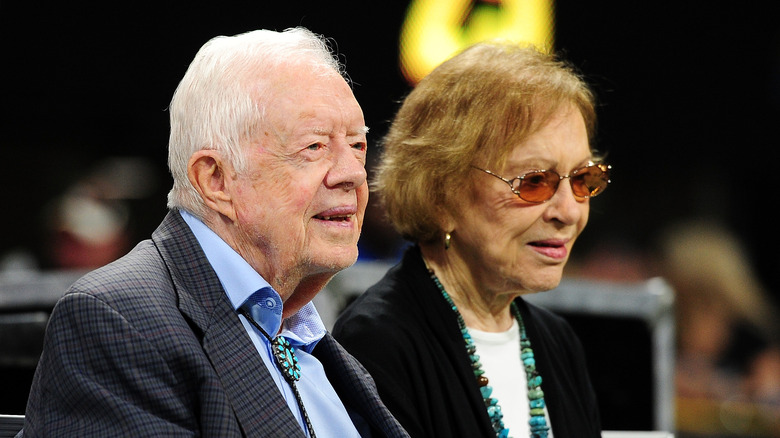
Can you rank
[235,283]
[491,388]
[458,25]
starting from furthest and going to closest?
[458,25] → [491,388] → [235,283]

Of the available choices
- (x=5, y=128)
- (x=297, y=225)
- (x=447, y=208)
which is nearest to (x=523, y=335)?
(x=447, y=208)

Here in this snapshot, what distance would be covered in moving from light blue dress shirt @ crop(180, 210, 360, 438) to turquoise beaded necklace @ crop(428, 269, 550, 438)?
0.55 m

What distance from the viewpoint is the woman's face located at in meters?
2.38

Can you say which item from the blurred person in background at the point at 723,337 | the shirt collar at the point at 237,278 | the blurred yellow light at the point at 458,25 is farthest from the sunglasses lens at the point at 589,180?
the blurred yellow light at the point at 458,25

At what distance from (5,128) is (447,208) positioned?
477 centimetres

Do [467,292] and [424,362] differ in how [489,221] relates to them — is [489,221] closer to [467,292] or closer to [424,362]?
[467,292]

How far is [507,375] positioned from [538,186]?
0.50 m

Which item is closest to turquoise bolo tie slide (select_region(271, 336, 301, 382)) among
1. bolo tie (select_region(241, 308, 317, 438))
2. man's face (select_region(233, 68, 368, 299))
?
bolo tie (select_region(241, 308, 317, 438))

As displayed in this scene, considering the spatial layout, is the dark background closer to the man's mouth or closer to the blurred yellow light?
the blurred yellow light

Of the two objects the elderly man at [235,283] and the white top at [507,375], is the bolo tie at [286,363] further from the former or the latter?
the white top at [507,375]

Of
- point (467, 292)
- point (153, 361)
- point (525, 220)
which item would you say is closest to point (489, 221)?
point (525, 220)

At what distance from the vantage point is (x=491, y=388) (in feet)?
7.70

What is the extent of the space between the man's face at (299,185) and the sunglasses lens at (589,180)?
2.69ft

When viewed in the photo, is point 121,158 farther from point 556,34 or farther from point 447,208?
point 447,208
